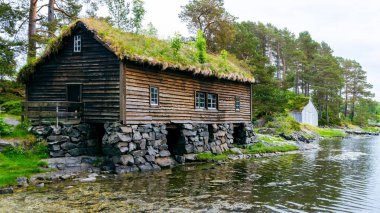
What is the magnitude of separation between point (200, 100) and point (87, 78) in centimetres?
868

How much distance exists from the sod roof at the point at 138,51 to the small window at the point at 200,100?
1698mm

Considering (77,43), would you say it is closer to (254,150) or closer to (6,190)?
(6,190)

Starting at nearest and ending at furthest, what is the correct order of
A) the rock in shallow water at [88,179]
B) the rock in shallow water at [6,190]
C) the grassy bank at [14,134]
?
1. the rock in shallow water at [6,190]
2. the rock in shallow water at [88,179]
3. the grassy bank at [14,134]

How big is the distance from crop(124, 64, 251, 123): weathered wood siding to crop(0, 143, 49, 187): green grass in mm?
4744

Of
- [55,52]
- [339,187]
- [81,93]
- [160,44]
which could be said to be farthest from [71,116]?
[339,187]

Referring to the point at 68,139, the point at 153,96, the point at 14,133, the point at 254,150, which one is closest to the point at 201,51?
the point at 153,96

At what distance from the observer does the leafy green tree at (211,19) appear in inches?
1777

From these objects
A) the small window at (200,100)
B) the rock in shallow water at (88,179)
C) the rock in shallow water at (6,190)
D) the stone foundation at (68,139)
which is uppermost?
the small window at (200,100)

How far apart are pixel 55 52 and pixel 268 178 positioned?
1407 cm

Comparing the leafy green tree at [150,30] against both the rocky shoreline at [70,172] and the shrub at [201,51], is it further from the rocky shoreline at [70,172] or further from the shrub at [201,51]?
the rocky shoreline at [70,172]

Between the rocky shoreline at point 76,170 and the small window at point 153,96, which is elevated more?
the small window at point 153,96

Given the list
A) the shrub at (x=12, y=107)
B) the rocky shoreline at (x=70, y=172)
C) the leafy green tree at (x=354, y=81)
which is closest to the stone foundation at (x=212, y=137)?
the rocky shoreline at (x=70, y=172)

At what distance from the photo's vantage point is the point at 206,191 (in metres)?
14.6

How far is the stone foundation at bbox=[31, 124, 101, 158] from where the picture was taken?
18875 millimetres
